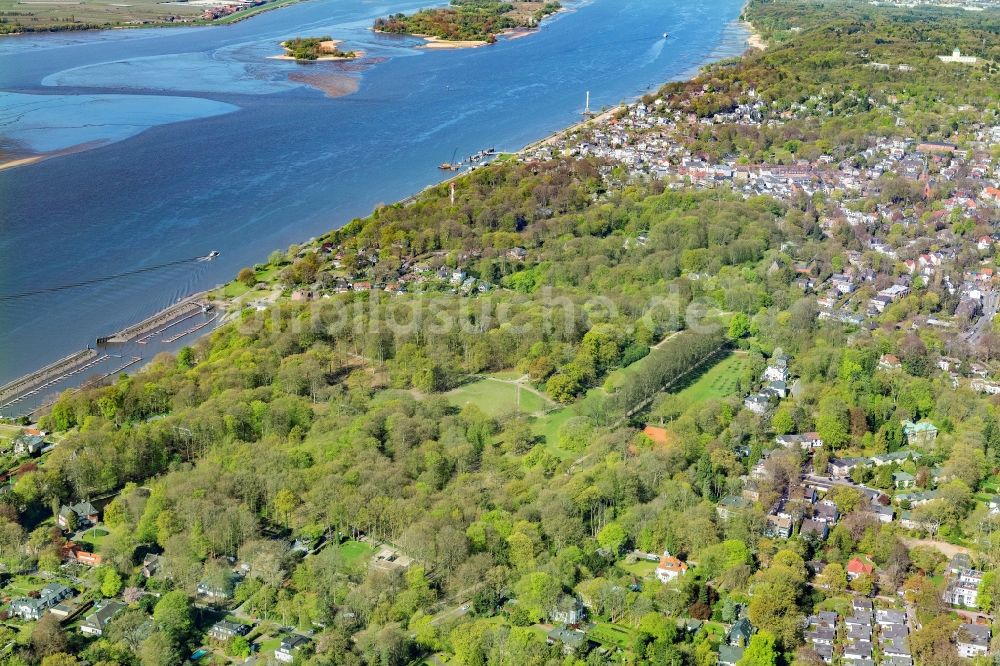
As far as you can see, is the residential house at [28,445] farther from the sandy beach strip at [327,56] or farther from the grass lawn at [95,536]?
the sandy beach strip at [327,56]

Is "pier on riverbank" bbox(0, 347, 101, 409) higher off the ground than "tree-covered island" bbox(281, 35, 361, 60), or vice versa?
"tree-covered island" bbox(281, 35, 361, 60)

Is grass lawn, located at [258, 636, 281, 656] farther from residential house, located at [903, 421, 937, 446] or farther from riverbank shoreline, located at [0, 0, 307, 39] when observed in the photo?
riverbank shoreline, located at [0, 0, 307, 39]

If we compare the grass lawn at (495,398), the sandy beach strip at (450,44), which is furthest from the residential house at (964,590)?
the sandy beach strip at (450,44)

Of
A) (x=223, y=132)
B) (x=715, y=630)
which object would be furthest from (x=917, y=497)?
(x=223, y=132)

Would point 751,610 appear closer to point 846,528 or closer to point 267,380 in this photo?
point 846,528

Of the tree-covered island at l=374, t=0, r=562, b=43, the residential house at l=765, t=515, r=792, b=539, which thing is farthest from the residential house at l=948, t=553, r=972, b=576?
the tree-covered island at l=374, t=0, r=562, b=43
